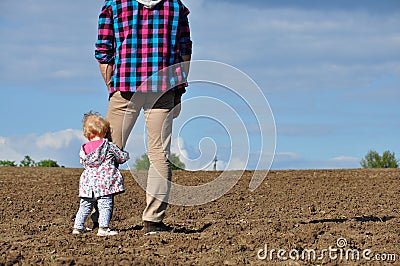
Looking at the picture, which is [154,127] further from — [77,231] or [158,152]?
[77,231]

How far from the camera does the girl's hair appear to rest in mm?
5898

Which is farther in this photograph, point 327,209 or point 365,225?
point 327,209

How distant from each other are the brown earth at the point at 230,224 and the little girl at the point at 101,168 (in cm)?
29

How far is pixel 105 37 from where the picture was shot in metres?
5.92

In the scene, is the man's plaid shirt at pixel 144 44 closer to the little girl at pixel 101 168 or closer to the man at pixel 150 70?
the man at pixel 150 70

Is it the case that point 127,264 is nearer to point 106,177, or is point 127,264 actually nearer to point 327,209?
point 106,177

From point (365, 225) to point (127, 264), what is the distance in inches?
108

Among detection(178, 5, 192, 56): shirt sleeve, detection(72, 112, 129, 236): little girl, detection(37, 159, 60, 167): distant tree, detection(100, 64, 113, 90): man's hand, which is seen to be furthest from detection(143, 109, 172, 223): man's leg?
detection(37, 159, 60, 167): distant tree

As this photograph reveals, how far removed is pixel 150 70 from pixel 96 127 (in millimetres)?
699

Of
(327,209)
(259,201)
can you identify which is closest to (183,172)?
(259,201)

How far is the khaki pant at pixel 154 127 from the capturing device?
19.0 ft

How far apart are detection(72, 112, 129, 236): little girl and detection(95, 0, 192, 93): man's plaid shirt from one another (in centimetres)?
40

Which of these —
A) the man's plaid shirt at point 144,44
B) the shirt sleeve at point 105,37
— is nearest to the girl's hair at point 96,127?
the man's plaid shirt at point 144,44

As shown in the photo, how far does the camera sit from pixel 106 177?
5.85m
